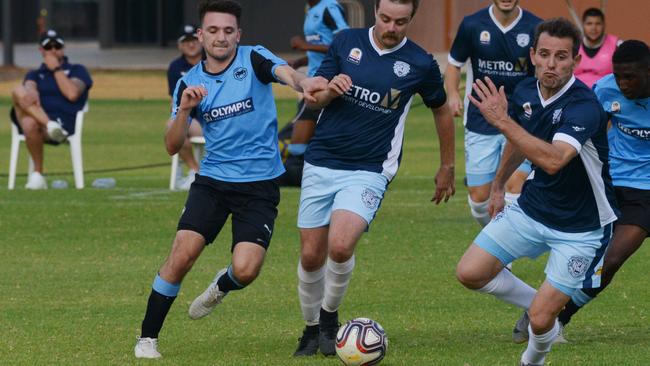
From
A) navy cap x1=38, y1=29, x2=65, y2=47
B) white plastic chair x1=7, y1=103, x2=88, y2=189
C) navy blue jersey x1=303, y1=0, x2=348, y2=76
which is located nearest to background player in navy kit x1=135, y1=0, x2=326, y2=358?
white plastic chair x1=7, y1=103, x2=88, y2=189

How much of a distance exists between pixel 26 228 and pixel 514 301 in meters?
7.19

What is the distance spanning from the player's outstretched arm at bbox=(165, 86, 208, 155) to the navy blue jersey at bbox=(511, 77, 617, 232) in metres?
1.74

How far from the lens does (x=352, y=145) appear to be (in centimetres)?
812

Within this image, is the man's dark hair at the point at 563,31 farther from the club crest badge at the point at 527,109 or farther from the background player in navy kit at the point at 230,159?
the background player in navy kit at the point at 230,159

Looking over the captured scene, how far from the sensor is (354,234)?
786cm

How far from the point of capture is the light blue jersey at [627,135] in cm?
858

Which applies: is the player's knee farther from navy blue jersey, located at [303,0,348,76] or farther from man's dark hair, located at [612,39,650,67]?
navy blue jersey, located at [303,0,348,76]

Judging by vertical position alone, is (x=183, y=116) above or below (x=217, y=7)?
below

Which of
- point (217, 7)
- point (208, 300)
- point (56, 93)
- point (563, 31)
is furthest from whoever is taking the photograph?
point (56, 93)

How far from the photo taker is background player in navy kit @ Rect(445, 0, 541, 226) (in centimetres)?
1087

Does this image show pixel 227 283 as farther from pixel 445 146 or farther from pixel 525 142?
pixel 525 142

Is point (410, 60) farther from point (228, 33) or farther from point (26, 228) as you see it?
point (26, 228)

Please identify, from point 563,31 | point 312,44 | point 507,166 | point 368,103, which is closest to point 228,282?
point 368,103

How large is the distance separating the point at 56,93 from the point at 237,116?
1003 cm
